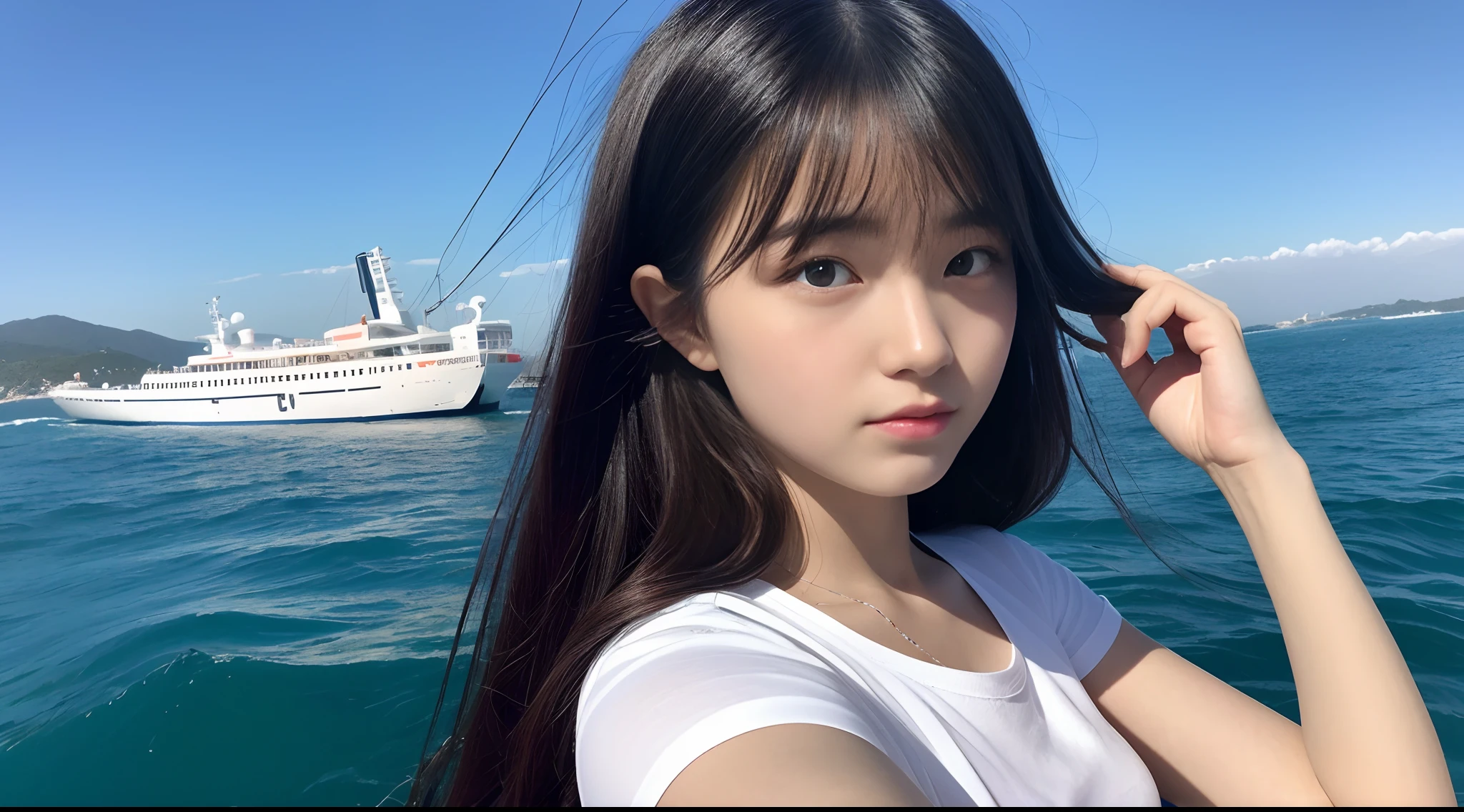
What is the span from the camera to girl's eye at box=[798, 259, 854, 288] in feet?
2.98

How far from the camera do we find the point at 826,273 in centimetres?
91

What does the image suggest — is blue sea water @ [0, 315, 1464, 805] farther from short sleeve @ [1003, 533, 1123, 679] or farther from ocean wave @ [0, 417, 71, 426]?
ocean wave @ [0, 417, 71, 426]

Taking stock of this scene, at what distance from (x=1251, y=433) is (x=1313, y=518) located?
0.47 ft

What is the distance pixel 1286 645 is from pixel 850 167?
1.08 metres

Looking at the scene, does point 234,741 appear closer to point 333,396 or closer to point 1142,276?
point 1142,276

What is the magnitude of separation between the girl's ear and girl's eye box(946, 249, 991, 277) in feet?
1.11

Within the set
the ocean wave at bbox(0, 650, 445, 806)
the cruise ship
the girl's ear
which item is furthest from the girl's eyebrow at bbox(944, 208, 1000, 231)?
the cruise ship

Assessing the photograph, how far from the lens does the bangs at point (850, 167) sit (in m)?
0.89

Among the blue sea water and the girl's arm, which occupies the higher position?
the girl's arm

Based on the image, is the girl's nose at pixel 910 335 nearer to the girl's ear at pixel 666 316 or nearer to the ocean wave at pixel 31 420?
the girl's ear at pixel 666 316

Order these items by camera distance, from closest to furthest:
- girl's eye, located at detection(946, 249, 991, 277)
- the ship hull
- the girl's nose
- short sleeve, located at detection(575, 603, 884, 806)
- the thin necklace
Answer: short sleeve, located at detection(575, 603, 884, 806), the girl's nose, girl's eye, located at detection(946, 249, 991, 277), the thin necklace, the ship hull

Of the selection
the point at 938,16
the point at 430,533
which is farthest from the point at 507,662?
the point at 430,533

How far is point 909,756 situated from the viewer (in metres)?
0.88

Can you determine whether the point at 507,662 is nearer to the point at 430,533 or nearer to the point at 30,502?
the point at 430,533
